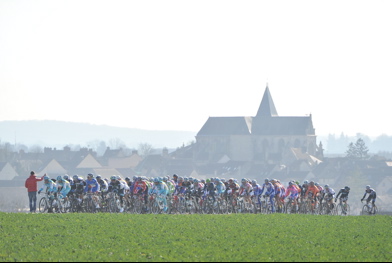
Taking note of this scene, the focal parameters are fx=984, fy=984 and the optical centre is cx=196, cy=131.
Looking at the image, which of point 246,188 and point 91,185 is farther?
point 246,188

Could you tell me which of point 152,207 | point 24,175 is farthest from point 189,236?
point 24,175

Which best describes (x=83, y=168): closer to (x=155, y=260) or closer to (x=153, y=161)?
(x=153, y=161)

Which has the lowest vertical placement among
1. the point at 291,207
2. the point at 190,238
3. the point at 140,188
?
the point at 190,238

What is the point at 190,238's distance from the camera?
31328 mm

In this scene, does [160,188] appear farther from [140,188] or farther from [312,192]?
[312,192]

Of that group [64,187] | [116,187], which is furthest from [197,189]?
[64,187]

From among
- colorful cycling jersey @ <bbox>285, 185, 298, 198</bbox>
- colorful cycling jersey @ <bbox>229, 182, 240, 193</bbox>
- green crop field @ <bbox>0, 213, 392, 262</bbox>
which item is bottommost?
green crop field @ <bbox>0, 213, 392, 262</bbox>

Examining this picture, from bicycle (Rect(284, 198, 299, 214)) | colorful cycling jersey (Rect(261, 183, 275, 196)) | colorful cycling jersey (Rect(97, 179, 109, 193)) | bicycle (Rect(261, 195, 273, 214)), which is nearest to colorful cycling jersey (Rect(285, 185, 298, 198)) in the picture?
bicycle (Rect(284, 198, 299, 214))

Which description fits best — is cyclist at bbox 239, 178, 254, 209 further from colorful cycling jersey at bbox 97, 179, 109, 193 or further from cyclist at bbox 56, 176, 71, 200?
cyclist at bbox 56, 176, 71, 200

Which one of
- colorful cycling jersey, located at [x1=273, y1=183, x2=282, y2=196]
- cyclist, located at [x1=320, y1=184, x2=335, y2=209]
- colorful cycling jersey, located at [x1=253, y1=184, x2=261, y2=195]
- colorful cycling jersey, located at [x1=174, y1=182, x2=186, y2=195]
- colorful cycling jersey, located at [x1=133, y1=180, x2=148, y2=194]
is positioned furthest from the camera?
cyclist, located at [x1=320, y1=184, x2=335, y2=209]

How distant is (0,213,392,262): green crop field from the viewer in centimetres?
2658

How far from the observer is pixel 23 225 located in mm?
35031

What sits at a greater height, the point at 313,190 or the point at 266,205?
the point at 313,190

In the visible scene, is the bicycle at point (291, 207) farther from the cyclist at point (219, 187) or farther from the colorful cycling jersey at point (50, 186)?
the colorful cycling jersey at point (50, 186)
